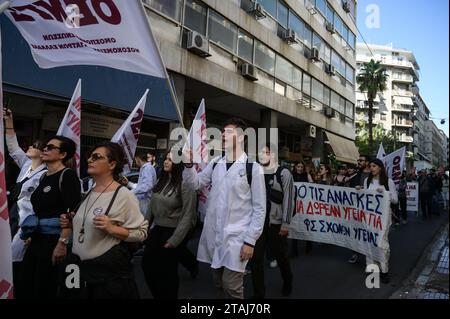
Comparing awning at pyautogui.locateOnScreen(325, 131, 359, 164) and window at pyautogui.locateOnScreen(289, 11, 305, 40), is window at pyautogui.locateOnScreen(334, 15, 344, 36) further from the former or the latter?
awning at pyautogui.locateOnScreen(325, 131, 359, 164)

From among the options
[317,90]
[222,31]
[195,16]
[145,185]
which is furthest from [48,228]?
[317,90]

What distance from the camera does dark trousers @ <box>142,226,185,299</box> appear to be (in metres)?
3.66

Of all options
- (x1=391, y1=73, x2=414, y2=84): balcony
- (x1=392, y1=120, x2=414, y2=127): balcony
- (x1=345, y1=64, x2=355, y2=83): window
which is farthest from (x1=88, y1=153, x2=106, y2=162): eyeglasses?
(x1=391, y1=73, x2=414, y2=84): balcony

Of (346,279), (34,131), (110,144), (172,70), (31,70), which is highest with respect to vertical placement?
(172,70)

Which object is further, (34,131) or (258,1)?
(258,1)

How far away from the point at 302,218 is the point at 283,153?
1468cm

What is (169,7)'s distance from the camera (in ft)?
39.8

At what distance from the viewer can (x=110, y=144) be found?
9.52ft

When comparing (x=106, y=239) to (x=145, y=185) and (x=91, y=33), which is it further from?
(x=145, y=185)

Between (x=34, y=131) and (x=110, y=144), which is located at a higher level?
(x=34, y=131)

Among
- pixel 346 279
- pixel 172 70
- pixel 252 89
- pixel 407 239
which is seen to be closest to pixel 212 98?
pixel 252 89

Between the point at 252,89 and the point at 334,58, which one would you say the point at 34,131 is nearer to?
the point at 252,89

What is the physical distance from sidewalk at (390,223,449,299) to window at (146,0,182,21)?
9.89 m

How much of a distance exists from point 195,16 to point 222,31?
63.6 inches
